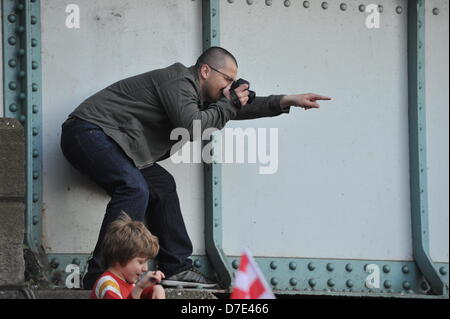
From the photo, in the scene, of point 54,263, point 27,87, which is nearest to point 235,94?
point 27,87

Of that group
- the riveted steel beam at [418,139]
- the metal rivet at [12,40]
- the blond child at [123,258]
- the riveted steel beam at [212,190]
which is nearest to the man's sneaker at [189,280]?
the riveted steel beam at [212,190]

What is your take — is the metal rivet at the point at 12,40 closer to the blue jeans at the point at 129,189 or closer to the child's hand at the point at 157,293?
the blue jeans at the point at 129,189

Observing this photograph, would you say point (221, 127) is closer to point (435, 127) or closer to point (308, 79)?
point (308, 79)

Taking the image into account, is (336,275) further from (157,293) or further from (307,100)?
(157,293)

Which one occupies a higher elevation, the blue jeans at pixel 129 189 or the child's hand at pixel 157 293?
the blue jeans at pixel 129 189

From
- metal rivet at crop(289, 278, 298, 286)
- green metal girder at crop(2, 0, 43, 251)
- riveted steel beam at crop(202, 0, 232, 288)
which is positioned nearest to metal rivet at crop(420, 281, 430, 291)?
metal rivet at crop(289, 278, 298, 286)

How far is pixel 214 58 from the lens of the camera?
289 inches

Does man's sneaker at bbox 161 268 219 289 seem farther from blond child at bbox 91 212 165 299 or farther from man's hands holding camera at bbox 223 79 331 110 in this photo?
blond child at bbox 91 212 165 299

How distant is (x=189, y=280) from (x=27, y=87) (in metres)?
1.54

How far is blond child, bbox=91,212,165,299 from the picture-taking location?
5.61 metres

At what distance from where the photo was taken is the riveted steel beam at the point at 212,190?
766cm

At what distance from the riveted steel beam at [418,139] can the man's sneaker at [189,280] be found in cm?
160

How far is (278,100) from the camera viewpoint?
7.53m

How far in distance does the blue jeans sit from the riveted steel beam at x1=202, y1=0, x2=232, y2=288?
0.30m
